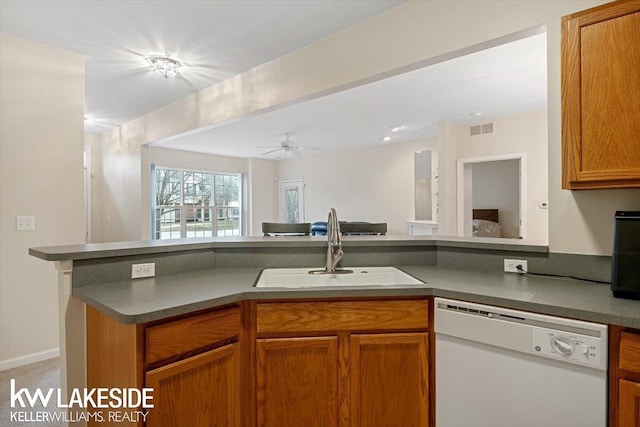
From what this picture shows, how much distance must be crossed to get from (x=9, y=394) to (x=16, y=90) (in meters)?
2.23

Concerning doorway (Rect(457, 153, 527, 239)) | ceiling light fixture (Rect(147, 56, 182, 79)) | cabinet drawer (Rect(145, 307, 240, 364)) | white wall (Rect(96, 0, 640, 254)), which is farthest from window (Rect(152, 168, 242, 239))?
cabinet drawer (Rect(145, 307, 240, 364))

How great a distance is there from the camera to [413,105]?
4430mm

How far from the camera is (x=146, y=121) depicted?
4.89 metres

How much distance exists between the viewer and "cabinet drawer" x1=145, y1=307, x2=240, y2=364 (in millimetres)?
1245

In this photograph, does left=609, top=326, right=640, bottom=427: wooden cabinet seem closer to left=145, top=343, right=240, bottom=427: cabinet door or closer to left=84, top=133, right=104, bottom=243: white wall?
left=145, top=343, right=240, bottom=427: cabinet door

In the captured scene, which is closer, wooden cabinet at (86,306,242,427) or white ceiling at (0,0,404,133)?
wooden cabinet at (86,306,242,427)

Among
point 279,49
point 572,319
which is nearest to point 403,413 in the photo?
point 572,319

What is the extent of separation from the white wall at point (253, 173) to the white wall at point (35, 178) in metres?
4.44

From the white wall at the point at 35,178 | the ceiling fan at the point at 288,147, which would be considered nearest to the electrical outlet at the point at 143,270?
the white wall at the point at 35,178

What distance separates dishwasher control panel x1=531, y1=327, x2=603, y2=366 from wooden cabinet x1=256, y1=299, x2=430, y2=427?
0.43 meters

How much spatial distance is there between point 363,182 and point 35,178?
5.74m

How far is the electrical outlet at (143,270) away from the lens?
5.81 feet

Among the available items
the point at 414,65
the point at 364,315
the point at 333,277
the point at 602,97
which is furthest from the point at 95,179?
the point at 602,97

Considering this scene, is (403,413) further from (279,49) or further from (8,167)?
(8,167)
